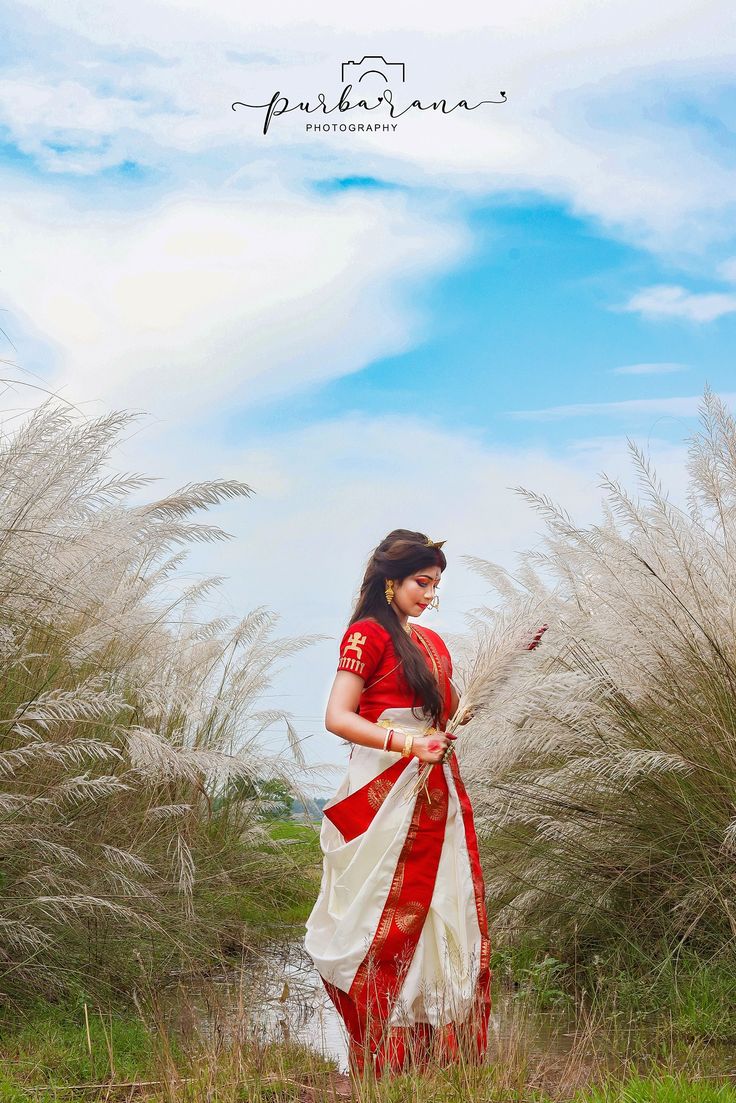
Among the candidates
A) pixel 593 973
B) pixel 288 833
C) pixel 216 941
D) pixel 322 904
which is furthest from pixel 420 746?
pixel 288 833

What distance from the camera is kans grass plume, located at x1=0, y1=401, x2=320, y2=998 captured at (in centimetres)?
380

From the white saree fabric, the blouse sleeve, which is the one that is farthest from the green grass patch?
the blouse sleeve

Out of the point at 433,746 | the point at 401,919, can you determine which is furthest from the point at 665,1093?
the point at 433,746

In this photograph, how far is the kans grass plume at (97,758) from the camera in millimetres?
3797

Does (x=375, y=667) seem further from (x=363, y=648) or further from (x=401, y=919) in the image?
(x=401, y=919)

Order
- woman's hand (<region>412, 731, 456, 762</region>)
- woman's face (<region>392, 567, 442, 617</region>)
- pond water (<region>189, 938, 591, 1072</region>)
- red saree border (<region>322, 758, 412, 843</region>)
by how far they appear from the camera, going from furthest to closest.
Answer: pond water (<region>189, 938, 591, 1072</region>), woman's face (<region>392, 567, 442, 617</region>), red saree border (<region>322, 758, 412, 843</region>), woman's hand (<region>412, 731, 456, 762</region>)

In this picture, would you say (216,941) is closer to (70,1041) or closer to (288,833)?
(70,1041)

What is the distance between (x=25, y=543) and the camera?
4223 millimetres

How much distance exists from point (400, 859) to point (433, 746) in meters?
0.38

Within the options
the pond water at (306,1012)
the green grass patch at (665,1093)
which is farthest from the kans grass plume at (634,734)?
the green grass patch at (665,1093)

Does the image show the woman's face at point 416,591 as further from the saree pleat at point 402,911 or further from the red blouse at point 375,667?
the saree pleat at point 402,911

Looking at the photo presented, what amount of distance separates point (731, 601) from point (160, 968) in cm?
241

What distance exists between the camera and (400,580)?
3551mm

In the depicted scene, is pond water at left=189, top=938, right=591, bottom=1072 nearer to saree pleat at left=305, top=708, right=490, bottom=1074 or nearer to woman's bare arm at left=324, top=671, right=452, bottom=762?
saree pleat at left=305, top=708, right=490, bottom=1074
